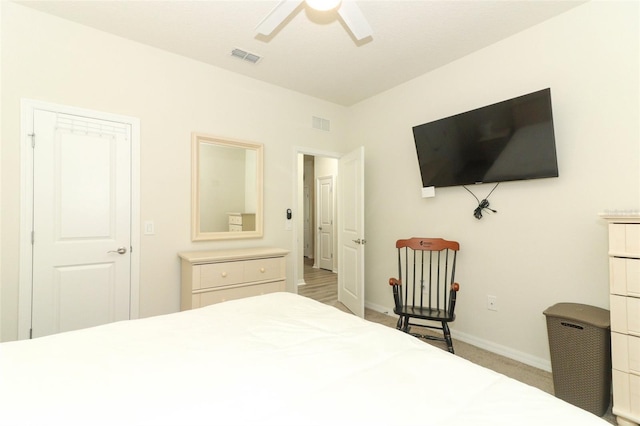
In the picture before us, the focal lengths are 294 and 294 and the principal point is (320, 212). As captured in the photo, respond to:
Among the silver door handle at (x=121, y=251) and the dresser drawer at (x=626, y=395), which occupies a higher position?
the silver door handle at (x=121, y=251)

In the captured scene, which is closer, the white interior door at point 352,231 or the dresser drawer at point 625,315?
the dresser drawer at point 625,315

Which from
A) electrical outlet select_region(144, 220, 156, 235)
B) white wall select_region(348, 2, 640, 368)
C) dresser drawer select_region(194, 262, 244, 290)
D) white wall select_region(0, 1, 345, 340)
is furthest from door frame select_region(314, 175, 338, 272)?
electrical outlet select_region(144, 220, 156, 235)

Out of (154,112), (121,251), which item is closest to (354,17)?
(154,112)

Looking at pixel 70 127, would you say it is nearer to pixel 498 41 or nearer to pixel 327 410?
pixel 327 410

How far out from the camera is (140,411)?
0.76 meters

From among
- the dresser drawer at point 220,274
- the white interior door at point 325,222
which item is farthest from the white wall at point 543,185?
the white interior door at point 325,222

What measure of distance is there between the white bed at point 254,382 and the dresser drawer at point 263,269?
1.52 metres

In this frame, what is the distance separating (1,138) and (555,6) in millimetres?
4159

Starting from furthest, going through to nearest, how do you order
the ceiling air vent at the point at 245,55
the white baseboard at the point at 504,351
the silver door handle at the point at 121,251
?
the ceiling air vent at the point at 245,55
the silver door handle at the point at 121,251
the white baseboard at the point at 504,351

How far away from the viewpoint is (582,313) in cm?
194

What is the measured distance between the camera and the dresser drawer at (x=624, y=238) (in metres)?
1.62

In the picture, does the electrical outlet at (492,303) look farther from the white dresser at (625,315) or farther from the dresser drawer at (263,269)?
the dresser drawer at (263,269)

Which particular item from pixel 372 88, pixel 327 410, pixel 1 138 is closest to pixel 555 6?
pixel 372 88

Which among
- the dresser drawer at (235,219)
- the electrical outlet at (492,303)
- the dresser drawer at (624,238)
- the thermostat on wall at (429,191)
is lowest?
the electrical outlet at (492,303)
